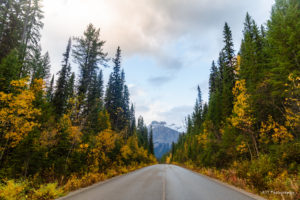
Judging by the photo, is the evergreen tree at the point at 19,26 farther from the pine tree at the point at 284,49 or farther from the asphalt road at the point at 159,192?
Result: the pine tree at the point at 284,49

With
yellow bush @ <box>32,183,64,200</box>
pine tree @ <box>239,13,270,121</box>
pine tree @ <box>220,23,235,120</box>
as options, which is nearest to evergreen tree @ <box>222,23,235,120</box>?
pine tree @ <box>220,23,235,120</box>

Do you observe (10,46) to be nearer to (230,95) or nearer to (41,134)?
(41,134)

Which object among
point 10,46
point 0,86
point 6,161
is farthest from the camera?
point 10,46

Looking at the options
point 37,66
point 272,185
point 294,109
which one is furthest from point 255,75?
point 37,66

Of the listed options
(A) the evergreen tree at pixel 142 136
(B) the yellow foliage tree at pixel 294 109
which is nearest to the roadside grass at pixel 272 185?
(B) the yellow foliage tree at pixel 294 109

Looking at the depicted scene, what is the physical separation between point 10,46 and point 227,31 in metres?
34.5

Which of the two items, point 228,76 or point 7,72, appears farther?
point 228,76

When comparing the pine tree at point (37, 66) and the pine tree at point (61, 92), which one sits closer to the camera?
the pine tree at point (37, 66)

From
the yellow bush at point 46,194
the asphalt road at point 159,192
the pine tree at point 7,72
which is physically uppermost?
the pine tree at point 7,72

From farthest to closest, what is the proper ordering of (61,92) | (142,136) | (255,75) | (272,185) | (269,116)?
1. (142,136)
2. (61,92)
3. (255,75)
4. (269,116)
5. (272,185)

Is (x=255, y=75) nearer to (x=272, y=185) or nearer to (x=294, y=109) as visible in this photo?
(x=294, y=109)

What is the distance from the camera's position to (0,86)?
10867mm

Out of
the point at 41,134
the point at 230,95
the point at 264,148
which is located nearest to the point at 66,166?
the point at 41,134

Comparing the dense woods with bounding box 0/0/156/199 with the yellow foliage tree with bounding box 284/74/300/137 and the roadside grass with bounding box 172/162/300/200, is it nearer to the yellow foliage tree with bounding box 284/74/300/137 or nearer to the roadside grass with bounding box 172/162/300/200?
the roadside grass with bounding box 172/162/300/200
